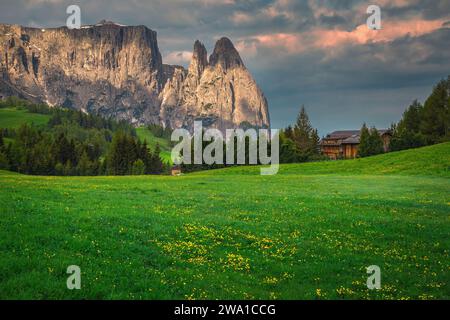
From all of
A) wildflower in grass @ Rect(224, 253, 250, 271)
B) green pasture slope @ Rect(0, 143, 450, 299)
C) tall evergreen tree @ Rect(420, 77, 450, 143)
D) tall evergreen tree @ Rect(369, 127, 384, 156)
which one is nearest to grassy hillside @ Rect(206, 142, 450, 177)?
tall evergreen tree @ Rect(369, 127, 384, 156)

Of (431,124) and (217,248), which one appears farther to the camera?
(431,124)

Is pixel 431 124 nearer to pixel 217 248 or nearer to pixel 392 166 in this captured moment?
pixel 392 166

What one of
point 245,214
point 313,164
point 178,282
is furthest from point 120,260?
point 313,164

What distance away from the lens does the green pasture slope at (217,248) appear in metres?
12.8

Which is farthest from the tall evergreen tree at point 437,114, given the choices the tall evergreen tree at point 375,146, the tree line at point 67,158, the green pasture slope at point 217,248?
the green pasture slope at point 217,248

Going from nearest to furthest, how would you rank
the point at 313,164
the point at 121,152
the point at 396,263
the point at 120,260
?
the point at 120,260 → the point at 396,263 → the point at 313,164 → the point at 121,152

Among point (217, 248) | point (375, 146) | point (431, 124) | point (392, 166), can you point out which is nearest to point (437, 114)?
point (431, 124)

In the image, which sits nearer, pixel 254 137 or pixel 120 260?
pixel 120 260

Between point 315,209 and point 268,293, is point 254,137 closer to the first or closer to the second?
point 315,209

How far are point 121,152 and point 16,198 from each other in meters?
124

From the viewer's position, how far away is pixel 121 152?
14688 cm

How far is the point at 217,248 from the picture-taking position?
17703mm

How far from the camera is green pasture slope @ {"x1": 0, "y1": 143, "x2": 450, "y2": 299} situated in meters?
12.8
